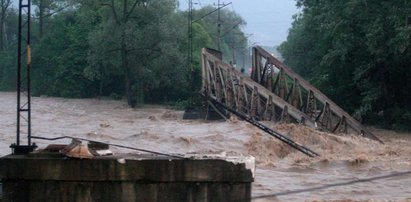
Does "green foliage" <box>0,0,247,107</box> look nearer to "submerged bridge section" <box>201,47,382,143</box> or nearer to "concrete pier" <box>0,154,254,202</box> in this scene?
"submerged bridge section" <box>201,47,382,143</box>

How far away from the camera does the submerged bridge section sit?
2689 centimetres

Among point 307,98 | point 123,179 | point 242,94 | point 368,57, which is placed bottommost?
point 123,179

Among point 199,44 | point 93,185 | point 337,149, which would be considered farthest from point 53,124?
point 199,44

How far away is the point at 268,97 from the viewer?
28719 mm

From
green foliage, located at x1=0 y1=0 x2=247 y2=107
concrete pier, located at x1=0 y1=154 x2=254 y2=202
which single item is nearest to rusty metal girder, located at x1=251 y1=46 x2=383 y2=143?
green foliage, located at x1=0 y1=0 x2=247 y2=107

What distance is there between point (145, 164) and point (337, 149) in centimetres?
1474

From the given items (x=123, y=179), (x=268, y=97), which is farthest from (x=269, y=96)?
(x=123, y=179)

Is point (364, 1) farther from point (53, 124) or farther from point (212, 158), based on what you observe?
point (212, 158)

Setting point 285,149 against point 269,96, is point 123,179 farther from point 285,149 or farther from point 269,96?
point 269,96

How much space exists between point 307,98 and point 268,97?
1.96 m

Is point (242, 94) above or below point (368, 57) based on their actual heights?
below

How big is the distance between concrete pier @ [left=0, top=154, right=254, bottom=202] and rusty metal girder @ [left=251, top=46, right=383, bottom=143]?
18089mm

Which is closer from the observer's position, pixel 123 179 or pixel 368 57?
pixel 123 179

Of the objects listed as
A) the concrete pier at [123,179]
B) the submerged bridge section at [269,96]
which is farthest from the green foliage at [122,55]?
the concrete pier at [123,179]
